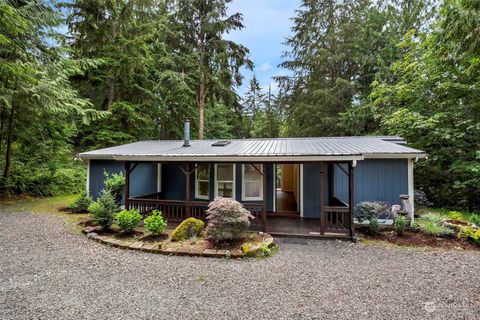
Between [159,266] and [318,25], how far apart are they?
17.5 m

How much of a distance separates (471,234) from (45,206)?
13.8 metres

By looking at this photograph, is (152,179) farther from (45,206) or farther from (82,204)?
(45,206)

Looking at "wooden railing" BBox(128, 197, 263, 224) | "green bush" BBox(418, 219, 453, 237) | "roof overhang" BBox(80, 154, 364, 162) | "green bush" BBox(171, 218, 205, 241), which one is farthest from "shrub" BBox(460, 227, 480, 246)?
"green bush" BBox(171, 218, 205, 241)

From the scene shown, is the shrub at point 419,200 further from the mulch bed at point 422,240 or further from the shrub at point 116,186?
the shrub at point 116,186

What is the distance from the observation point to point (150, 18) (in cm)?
1529

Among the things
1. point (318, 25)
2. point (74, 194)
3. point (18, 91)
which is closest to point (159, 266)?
point (18, 91)

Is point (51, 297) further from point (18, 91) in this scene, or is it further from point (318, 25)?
point (318, 25)

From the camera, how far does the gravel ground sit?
10.3 ft

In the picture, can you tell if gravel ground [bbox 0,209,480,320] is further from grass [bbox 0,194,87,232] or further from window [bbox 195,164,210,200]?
window [bbox 195,164,210,200]

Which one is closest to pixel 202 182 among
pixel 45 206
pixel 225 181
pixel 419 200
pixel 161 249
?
pixel 225 181

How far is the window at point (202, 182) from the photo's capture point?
8961 millimetres

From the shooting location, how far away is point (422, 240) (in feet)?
19.6

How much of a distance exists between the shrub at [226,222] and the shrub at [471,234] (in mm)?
5252

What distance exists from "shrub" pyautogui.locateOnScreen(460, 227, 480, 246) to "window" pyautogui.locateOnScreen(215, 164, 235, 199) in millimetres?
6232
